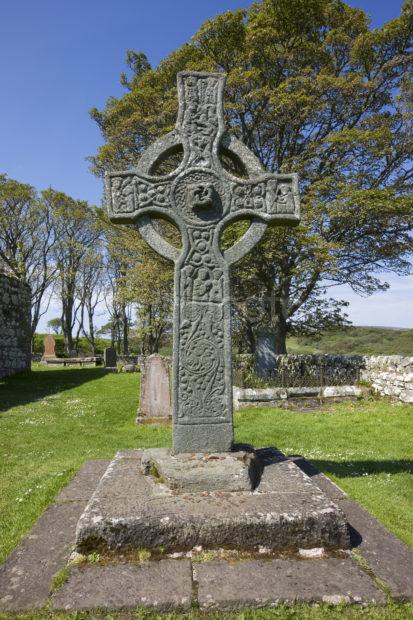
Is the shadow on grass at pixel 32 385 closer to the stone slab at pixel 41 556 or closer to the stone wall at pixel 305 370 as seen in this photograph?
the stone wall at pixel 305 370

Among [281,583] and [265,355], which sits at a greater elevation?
[265,355]

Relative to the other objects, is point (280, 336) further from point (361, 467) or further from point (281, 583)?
point (281, 583)

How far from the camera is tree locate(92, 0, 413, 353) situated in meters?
13.3

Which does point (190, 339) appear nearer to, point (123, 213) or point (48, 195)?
point (123, 213)

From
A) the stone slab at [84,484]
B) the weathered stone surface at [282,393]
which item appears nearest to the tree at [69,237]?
the weathered stone surface at [282,393]

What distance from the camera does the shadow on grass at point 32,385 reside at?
426 inches

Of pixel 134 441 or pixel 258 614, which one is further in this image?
pixel 134 441

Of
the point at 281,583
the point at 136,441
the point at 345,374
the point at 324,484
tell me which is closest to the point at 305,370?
the point at 345,374

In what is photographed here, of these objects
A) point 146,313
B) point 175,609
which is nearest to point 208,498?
point 175,609

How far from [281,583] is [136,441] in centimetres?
487

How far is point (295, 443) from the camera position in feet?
21.5

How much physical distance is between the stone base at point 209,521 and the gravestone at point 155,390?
229 inches

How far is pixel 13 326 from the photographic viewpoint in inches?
624

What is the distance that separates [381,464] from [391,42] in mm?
14877
